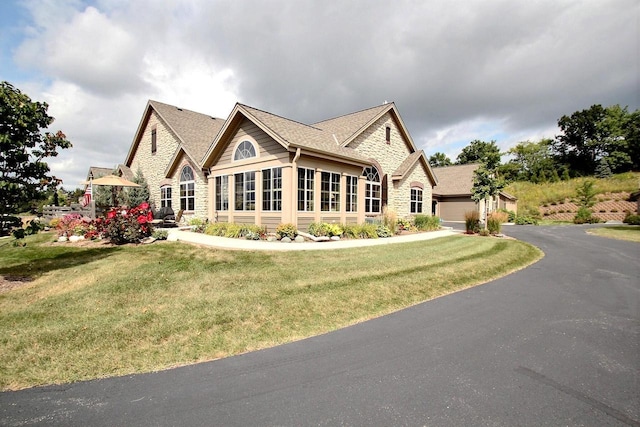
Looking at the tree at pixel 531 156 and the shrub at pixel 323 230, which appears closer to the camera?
the shrub at pixel 323 230

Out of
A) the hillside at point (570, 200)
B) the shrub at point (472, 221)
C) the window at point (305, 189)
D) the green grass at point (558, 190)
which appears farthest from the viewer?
the green grass at point (558, 190)

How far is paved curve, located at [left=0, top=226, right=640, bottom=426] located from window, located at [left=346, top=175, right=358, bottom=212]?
1125cm

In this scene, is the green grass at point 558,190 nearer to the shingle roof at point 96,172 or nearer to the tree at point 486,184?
the tree at point 486,184

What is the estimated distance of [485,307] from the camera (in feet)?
18.8

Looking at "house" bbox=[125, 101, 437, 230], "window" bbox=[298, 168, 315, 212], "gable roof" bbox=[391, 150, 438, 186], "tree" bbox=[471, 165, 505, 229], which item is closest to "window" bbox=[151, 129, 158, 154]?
"house" bbox=[125, 101, 437, 230]

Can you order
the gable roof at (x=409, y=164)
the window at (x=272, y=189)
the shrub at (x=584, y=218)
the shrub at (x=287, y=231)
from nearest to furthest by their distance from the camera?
the shrub at (x=287, y=231)
the window at (x=272, y=189)
the gable roof at (x=409, y=164)
the shrub at (x=584, y=218)

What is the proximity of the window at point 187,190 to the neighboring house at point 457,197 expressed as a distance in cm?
2419

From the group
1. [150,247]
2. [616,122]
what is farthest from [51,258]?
[616,122]

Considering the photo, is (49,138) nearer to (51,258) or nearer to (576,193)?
(51,258)

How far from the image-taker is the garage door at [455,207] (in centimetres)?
3044

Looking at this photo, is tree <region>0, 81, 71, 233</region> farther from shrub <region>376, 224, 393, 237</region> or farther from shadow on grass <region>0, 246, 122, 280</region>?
shrub <region>376, 224, 393, 237</region>

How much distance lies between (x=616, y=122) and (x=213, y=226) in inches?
2796

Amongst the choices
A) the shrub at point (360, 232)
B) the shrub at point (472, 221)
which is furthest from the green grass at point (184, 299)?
the shrub at point (472, 221)

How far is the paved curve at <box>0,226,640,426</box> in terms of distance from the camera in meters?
2.75
